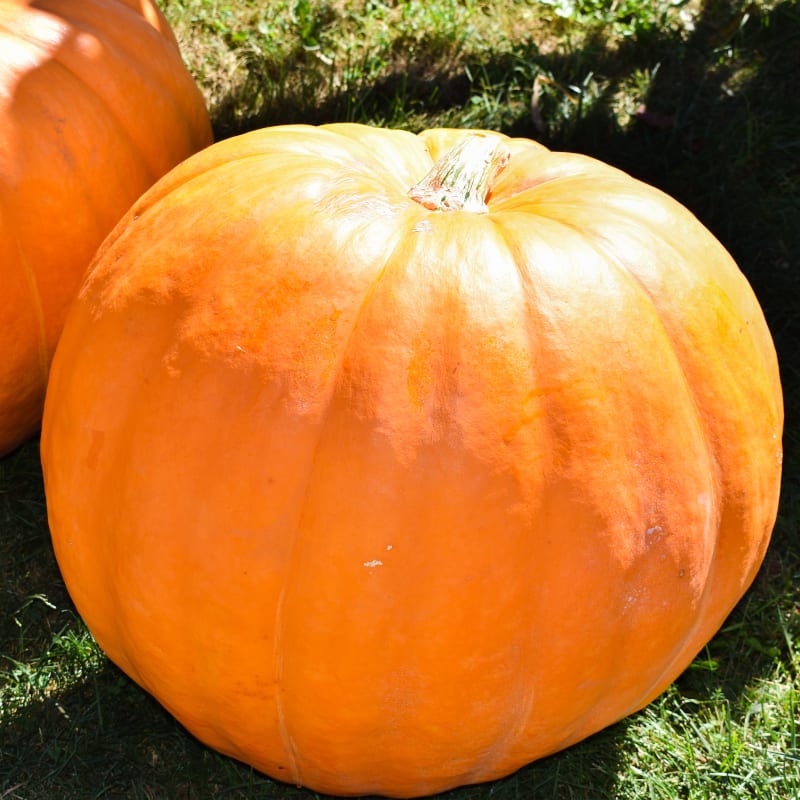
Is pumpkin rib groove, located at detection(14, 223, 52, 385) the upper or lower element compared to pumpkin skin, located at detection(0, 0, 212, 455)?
lower

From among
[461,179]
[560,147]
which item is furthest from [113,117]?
[560,147]

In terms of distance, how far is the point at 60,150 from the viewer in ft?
9.07

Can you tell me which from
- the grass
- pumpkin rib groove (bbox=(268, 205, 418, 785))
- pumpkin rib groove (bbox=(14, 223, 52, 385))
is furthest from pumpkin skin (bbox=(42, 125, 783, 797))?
pumpkin rib groove (bbox=(14, 223, 52, 385))

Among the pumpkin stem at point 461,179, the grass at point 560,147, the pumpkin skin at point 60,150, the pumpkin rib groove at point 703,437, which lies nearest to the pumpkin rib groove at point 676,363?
the pumpkin rib groove at point 703,437

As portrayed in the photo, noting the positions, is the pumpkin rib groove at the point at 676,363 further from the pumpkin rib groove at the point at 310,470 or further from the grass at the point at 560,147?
the grass at the point at 560,147

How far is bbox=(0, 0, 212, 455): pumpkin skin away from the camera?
8.91 ft

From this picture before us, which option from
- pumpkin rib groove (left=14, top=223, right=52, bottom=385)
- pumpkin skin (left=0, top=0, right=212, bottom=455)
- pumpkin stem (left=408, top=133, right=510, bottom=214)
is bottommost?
pumpkin rib groove (left=14, top=223, right=52, bottom=385)

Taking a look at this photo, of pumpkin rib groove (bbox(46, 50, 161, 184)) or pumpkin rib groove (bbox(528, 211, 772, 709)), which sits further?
pumpkin rib groove (bbox(46, 50, 161, 184))

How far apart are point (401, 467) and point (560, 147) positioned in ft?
8.31

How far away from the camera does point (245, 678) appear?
6.82 ft

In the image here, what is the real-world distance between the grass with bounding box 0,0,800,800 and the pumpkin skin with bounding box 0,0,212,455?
52 centimetres

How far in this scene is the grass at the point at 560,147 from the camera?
2576 millimetres

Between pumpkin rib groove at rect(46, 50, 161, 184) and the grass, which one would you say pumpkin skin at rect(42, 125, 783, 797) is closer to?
the grass

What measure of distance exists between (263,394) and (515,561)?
548mm
